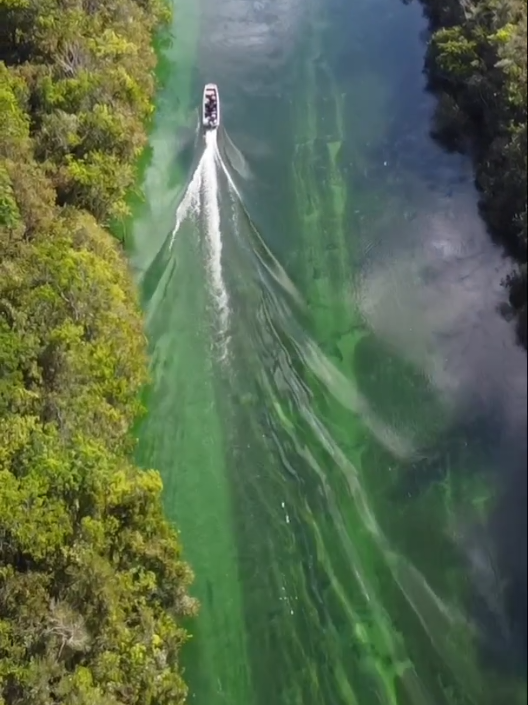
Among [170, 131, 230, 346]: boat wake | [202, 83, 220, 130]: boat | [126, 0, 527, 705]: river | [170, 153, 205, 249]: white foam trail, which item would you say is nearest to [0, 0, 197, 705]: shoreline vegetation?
[126, 0, 527, 705]: river

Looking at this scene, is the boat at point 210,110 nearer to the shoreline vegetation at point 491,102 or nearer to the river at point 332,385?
the river at point 332,385

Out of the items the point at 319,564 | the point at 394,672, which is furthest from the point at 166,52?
the point at 394,672

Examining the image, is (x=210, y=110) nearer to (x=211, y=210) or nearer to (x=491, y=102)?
(x=211, y=210)

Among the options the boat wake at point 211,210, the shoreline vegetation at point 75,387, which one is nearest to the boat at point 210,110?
the boat wake at point 211,210

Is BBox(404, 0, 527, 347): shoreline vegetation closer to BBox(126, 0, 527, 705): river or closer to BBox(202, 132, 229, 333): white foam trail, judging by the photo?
BBox(126, 0, 527, 705): river

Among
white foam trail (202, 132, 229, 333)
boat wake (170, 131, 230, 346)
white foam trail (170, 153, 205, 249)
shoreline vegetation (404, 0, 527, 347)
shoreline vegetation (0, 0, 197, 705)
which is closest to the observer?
shoreline vegetation (0, 0, 197, 705)

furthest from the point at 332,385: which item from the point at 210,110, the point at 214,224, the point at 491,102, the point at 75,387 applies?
the point at 210,110

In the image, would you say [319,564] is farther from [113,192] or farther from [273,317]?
[113,192]
